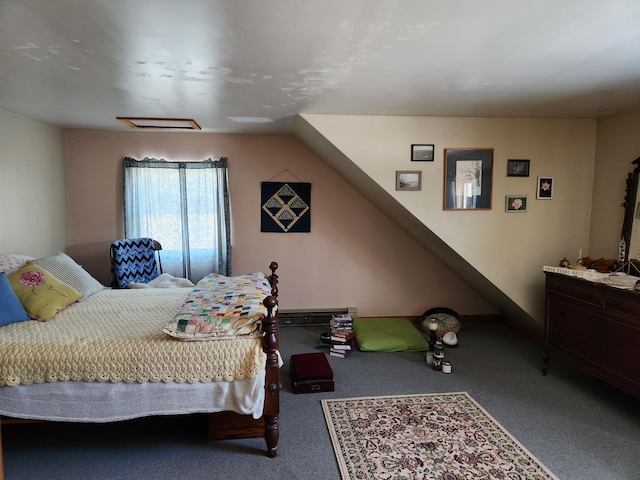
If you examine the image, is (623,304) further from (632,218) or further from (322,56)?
(322,56)

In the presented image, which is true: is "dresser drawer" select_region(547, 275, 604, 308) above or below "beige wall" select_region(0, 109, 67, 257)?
below

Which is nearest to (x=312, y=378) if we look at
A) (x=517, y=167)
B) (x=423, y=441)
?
(x=423, y=441)

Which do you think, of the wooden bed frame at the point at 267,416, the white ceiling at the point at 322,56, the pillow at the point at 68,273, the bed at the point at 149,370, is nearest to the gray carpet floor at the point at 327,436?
the wooden bed frame at the point at 267,416

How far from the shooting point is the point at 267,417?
2139 mm

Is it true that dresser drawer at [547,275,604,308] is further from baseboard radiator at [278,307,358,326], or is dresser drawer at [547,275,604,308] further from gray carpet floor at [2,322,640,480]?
baseboard radiator at [278,307,358,326]

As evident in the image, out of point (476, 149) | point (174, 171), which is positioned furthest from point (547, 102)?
point (174, 171)

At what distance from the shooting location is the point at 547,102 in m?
2.89

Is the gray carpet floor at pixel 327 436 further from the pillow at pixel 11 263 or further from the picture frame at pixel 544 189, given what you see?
the picture frame at pixel 544 189

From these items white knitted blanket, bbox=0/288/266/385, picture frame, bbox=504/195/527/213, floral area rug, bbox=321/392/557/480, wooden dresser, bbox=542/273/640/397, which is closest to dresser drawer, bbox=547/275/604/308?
wooden dresser, bbox=542/273/640/397

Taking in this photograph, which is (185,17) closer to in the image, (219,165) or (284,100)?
(284,100)

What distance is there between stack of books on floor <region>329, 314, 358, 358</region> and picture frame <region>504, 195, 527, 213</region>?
191 cm

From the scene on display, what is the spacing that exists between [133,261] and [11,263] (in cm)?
110

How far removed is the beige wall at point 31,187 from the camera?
327 centimetres

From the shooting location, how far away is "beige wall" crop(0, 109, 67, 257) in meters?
3.27
